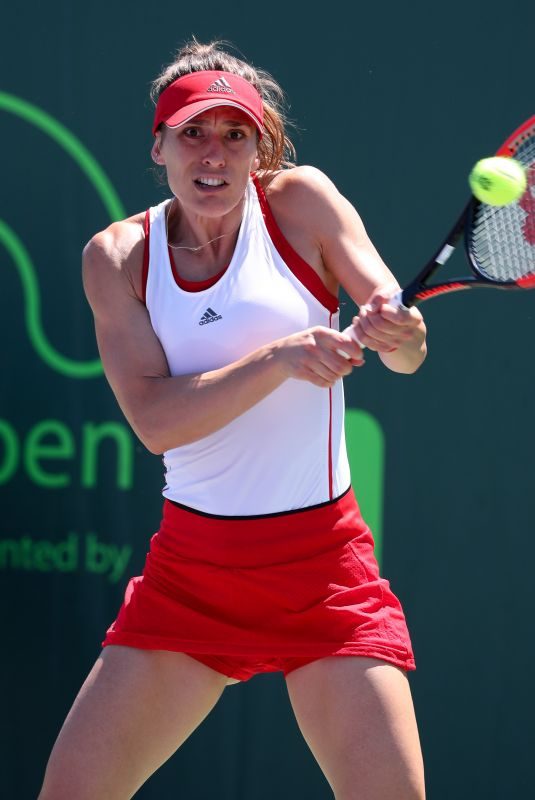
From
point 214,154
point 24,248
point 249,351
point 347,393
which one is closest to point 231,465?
point 249,351

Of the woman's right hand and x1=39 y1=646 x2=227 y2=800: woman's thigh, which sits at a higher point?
the woman's right hand

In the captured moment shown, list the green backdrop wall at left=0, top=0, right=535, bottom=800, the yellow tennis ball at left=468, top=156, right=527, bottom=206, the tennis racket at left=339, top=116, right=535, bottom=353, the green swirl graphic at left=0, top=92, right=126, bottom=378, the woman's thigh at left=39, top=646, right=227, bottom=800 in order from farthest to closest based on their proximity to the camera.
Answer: the green swirl graphic at left=0, top=92, right=126, bottom=378, the green backdrop wall at left=0, top=0, right=535, bottom=800, the woman's thigh at left=39, top=646, right=227, bottom=800, the tennis racket at left=339, top=116, right=535, bottom=353, the yellow tennis ball at left=468, top=156, right=527, bottom=206

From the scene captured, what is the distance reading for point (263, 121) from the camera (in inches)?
→ 94.6

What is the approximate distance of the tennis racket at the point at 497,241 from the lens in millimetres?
2029

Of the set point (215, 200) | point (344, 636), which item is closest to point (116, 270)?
point (215, 200)

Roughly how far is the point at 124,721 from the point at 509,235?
109 cm

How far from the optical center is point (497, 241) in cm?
213

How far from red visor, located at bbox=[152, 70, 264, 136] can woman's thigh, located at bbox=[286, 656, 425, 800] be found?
101cm

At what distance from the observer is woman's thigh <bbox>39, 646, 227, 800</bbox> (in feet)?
7.25

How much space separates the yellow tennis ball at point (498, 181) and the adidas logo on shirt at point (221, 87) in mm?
565

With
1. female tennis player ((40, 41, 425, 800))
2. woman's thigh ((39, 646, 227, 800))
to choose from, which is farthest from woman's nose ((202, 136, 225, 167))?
woman's thigh ((39, 646, 227, 800))

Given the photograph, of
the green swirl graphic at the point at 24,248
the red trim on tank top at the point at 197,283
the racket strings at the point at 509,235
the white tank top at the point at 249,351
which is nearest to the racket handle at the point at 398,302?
the racket strings at the point at 509,235

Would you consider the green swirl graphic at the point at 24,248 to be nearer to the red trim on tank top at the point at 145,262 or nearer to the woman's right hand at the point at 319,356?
the red trim on tank top at the point at 145,262

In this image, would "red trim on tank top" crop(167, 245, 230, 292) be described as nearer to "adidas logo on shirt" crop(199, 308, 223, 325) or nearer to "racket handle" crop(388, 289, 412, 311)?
"adidas logo on shirt" crop(199, 308, 223, 325)
